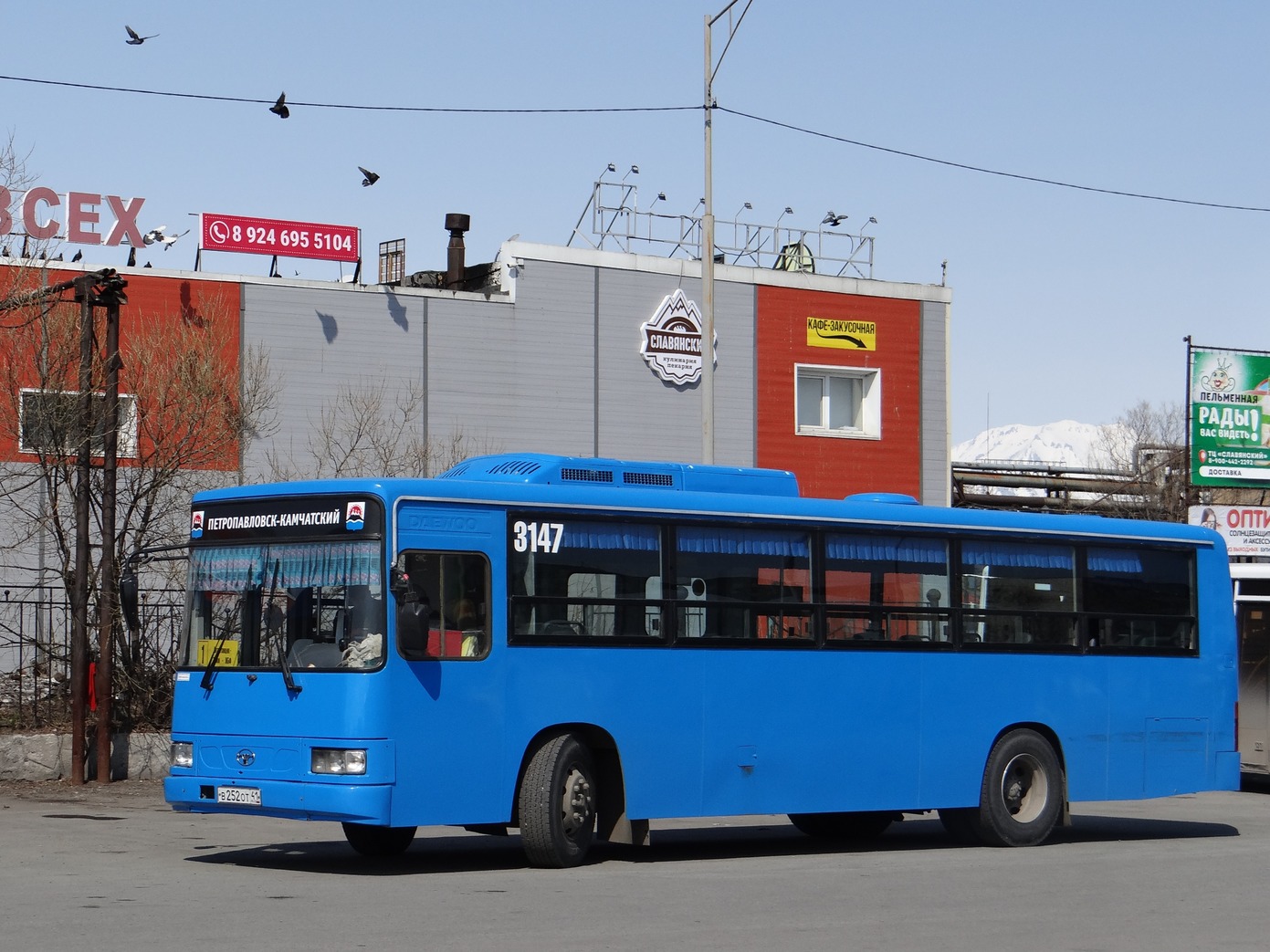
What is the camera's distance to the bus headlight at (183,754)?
1318 cm

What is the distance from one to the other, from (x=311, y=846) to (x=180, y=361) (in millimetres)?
12863

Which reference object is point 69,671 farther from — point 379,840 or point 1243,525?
point 1243,525

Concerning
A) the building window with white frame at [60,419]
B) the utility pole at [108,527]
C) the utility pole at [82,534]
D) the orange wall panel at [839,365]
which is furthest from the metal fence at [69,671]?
the orange wall panel at [839,365]

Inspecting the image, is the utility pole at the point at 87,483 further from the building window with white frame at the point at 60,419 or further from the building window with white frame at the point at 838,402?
the building window with white frame at the point at 838,402

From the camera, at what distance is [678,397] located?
124ft

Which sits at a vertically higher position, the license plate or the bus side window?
the bus side window

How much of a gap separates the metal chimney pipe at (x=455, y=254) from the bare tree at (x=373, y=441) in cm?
367

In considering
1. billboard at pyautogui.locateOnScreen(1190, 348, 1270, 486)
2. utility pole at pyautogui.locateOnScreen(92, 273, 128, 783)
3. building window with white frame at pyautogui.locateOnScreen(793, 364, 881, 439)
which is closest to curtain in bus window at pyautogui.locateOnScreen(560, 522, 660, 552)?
utility pole at pyautogui.locateOnScreen(92, 273, 128, 783)

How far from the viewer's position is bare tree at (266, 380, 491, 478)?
109 feet

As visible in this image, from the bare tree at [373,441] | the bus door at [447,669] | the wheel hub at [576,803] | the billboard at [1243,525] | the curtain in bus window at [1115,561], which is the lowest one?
the wheel hub at [576,803]

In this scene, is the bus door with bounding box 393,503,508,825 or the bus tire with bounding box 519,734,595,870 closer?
the bus door with bounding box 393,503,508,825

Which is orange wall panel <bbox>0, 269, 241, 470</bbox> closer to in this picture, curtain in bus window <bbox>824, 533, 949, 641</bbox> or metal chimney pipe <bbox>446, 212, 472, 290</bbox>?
metal chimney pipe <bbox>446, 212, 472, 290</bbox>

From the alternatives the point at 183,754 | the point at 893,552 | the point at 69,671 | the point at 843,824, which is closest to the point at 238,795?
the point at 183,754

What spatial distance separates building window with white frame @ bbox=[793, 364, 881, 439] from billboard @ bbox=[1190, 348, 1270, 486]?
840cm
